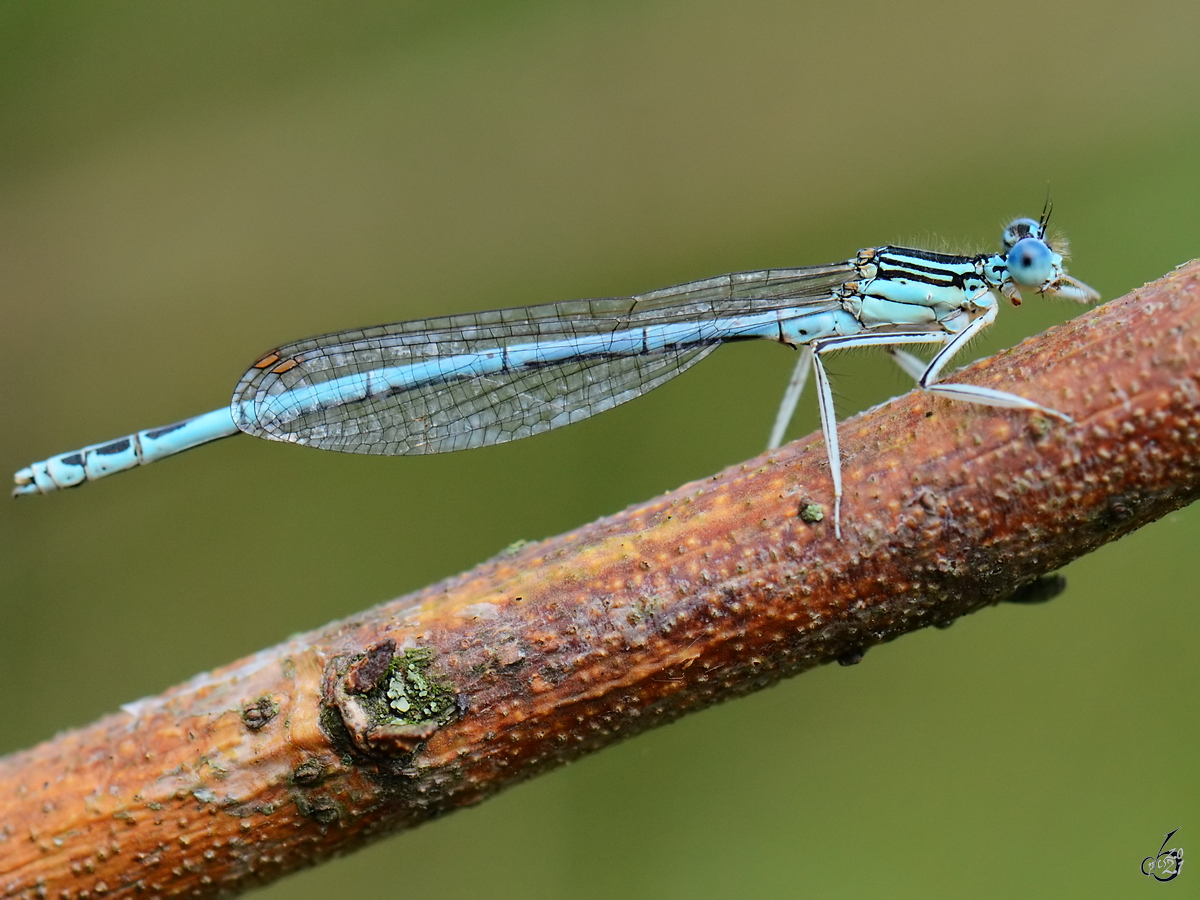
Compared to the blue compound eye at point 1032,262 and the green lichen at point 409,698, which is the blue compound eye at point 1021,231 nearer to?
the blue compound eye at point 1032,262

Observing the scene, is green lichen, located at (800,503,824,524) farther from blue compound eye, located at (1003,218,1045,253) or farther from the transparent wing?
blue compound eye, located at (1003,218,1045,253)

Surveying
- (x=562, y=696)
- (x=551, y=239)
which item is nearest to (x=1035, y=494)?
(x=562, y=696)

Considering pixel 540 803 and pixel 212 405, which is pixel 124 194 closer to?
pixel 212 405

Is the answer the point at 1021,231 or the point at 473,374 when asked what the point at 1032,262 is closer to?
the point at 1021,231

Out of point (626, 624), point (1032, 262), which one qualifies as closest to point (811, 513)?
point (626, 624)

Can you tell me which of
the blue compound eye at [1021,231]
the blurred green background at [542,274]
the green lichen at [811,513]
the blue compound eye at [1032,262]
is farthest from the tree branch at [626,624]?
the blurred green background at [542,274]

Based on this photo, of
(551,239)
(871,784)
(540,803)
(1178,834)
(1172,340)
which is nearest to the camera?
(1172,340)
